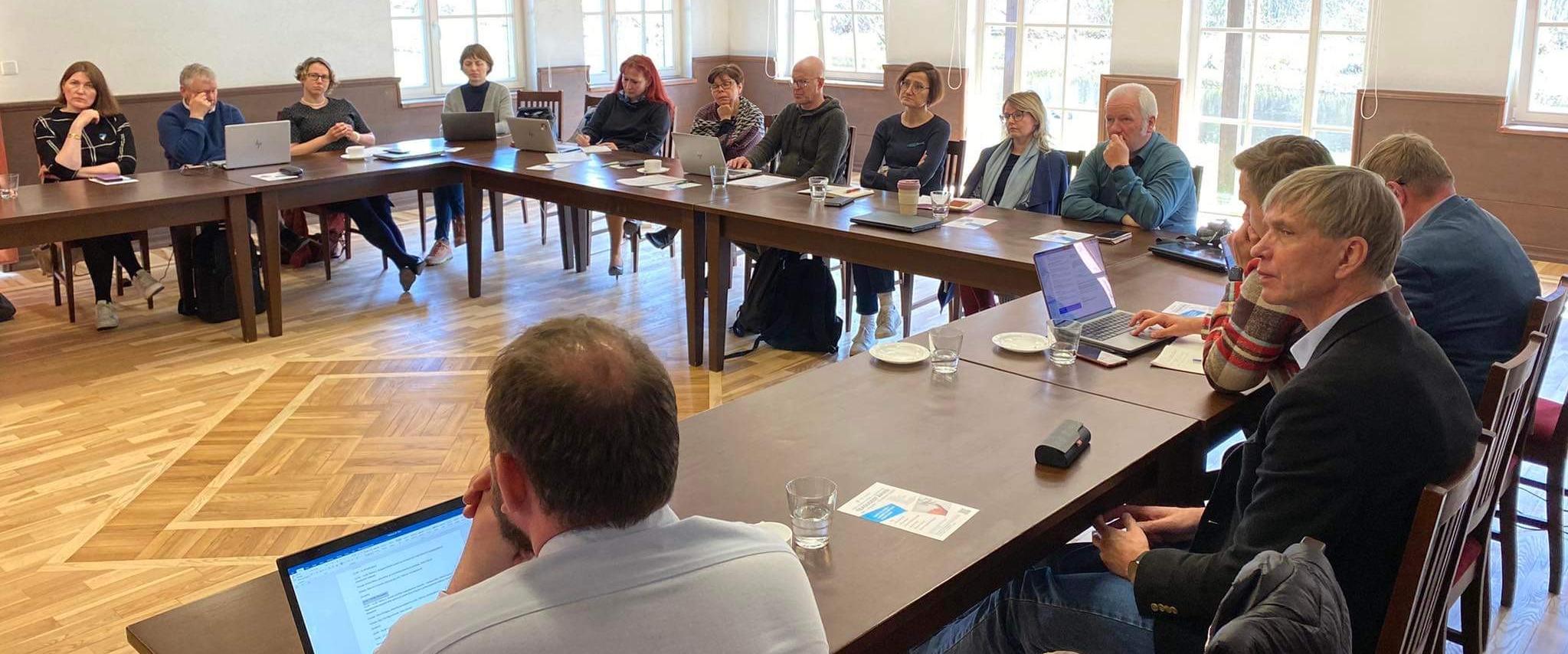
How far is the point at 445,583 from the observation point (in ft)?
5.06

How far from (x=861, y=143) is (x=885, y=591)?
27.3 feet

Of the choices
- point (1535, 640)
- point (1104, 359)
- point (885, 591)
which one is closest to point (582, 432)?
point (885, 591)

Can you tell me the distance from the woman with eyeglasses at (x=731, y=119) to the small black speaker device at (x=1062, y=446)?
399cm

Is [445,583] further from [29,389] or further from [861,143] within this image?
[861,143]

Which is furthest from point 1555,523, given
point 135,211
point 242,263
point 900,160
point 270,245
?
point 135,211

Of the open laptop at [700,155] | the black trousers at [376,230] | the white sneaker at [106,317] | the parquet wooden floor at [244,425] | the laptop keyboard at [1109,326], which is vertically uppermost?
the open laptop at [700,155]

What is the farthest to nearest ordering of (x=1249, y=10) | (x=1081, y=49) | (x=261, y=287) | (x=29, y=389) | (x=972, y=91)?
(x=972, y=91)
(x=1081, y=49)
(x=1249, y=10)
(x=261, y=287)
(x=29, y=389)

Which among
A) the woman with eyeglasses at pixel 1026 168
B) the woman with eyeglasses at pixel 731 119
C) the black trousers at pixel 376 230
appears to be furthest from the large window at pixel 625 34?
the woman with eyeglasses at pixel 1026 168

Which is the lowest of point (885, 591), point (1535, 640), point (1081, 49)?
point (1535, 640)

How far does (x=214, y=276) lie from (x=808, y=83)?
2.75 meters

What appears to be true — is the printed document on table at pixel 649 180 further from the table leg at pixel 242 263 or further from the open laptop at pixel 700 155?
the table leg at pixel 242 263

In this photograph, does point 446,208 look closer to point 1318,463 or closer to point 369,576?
point 369,576

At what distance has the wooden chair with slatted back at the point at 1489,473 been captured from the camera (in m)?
1.96

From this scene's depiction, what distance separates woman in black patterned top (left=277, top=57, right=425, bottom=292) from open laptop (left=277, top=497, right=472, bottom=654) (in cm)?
467
